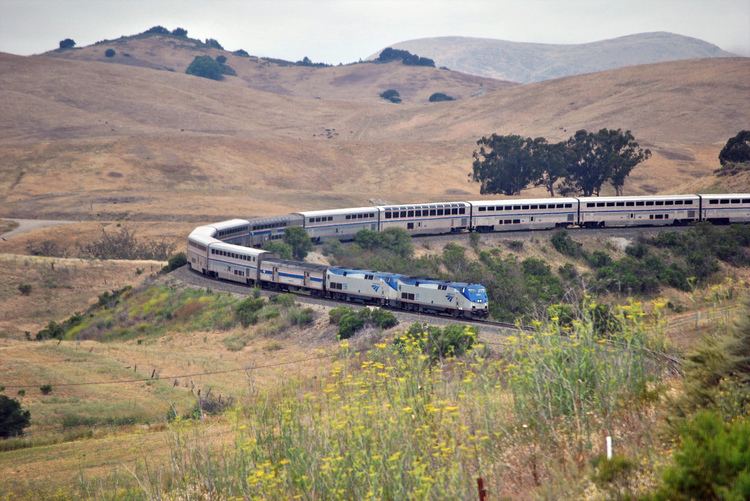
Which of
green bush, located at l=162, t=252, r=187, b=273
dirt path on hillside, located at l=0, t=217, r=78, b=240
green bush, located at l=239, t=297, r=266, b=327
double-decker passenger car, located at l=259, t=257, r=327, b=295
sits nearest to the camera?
green bush, located at l=239, t=297, r=266, b=327

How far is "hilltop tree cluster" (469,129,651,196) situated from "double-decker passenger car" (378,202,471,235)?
153 feet

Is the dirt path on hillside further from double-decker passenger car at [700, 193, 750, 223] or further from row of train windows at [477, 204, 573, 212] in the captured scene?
double-decker passenger car at [700, 193, 750, 223]

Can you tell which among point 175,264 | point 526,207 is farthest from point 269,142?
point 526,207

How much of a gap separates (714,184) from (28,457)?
297 ft

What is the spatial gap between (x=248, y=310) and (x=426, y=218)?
84.2 feet

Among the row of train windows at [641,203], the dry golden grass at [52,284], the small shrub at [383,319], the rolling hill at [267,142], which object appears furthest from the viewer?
the rolling hill at [267,142]

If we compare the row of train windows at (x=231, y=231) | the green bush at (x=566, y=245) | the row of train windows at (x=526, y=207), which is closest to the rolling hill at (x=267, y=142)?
the row of train windows at (x=231, y=231)

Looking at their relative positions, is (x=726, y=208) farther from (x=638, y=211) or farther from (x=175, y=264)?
(x=175, y=264)

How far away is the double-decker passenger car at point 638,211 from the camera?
73.8m

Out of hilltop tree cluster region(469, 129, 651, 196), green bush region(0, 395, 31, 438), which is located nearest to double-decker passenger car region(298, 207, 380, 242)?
green bush region(0, 395, 31, 438)

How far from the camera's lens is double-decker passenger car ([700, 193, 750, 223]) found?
74.4m

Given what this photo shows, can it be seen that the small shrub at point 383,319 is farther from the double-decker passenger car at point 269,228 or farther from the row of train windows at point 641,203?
the row of train windows at point 641,203

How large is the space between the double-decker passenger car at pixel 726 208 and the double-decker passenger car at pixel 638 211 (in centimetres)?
80

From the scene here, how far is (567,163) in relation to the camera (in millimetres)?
115750
